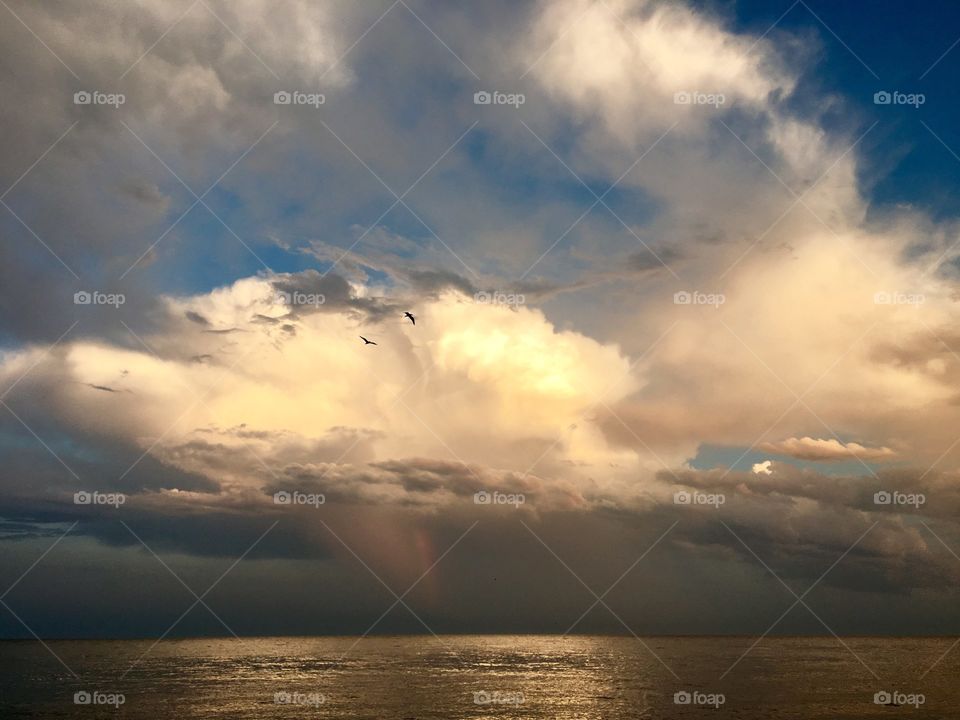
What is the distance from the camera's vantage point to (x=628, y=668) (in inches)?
4594

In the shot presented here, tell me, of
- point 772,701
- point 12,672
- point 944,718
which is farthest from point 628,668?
point 12,672

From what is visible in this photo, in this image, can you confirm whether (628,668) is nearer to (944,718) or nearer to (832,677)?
(832,677)

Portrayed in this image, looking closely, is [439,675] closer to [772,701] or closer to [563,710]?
[563,710]

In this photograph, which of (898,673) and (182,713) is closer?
(182,713)

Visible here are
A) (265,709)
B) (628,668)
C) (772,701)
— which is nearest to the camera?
(265,709)

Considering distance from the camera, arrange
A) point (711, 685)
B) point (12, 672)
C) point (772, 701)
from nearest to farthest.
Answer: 1. point (772, 701)
2. point (711, 685)
3. point (12, 672)

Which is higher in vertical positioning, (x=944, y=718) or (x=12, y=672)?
(x=12, y=672)

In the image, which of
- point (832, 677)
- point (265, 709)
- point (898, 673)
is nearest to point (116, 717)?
point (265, 709)

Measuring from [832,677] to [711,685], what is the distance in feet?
A: 72.9

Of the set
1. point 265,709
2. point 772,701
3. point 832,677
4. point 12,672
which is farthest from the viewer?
point 12,672

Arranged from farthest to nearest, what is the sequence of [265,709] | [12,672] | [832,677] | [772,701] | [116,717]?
[12,672] → [832,677] → [772,701] → [265,709] → [116,717]

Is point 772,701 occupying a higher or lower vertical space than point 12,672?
lower

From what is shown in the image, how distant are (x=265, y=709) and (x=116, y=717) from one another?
10734mm

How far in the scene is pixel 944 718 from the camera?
56.7 metres
